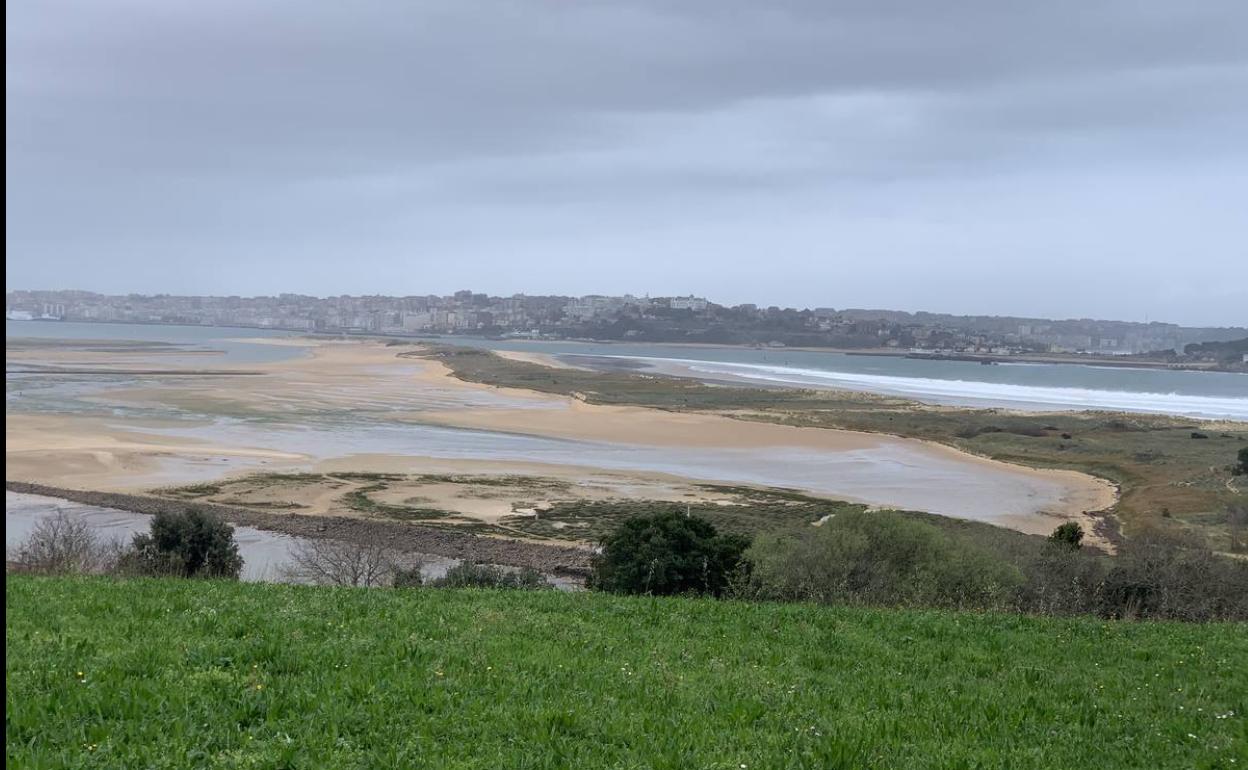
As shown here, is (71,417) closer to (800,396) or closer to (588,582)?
(588,582)

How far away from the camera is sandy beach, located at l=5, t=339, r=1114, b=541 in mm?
30641

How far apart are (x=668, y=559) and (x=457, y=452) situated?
904 inches

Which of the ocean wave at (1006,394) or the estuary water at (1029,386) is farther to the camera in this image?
the estuary water at (1029,386)

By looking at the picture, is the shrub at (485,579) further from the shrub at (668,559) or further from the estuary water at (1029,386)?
the estuary water at (1029,386)

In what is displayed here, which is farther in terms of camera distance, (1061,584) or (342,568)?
(342,568)

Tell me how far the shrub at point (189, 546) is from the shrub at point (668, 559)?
231 inches

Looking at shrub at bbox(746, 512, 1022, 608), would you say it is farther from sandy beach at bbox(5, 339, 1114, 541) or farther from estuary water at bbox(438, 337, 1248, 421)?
estuary water at bbox(438, 337, 1248, 421)

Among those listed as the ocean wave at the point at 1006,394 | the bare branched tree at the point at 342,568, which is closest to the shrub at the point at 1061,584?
the bare branched tree at the point at 342,568

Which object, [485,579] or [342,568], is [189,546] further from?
[485,579]

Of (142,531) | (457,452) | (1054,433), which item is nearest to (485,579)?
(142,531)

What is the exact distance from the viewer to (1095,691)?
6969mm

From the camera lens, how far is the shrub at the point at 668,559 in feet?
48.0

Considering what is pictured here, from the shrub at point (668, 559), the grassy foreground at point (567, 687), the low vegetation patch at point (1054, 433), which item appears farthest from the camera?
the low vegetation patch at point (1054, 433)

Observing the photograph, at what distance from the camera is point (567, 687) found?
20.4 feet
